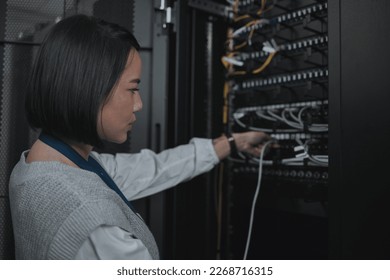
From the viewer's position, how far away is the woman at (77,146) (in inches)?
25.9

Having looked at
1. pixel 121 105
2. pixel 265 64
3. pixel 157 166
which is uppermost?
pixel 265 64

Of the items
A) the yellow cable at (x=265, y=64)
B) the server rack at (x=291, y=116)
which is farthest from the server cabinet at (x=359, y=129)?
the yellow cable at (x=265, y=64)

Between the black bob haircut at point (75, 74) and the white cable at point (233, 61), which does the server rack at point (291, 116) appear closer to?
the white cable at point (233, 61)

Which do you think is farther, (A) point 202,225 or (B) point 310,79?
(A) point 202,225

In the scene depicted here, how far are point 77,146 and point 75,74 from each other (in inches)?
7.1

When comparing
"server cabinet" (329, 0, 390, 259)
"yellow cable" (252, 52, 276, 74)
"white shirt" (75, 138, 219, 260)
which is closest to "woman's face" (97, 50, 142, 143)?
"white shirt" (75, 138, 219, 260)

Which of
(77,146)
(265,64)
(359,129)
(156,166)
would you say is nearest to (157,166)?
(156,166)

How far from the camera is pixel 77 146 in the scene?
2.69 ft

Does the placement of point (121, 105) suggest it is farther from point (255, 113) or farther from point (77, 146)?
point (255, 113)
